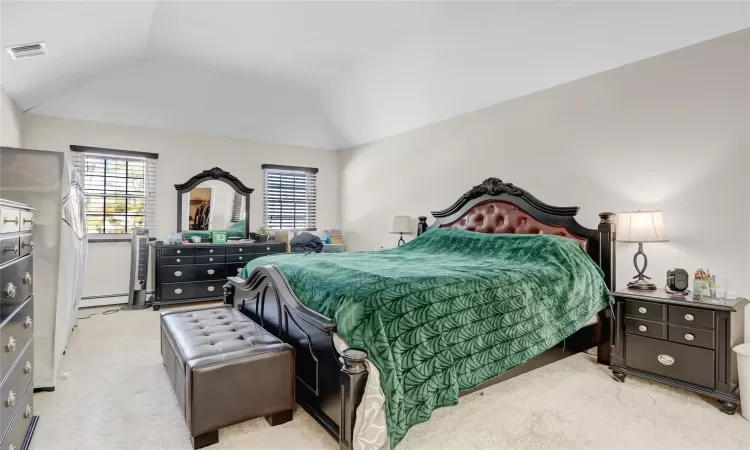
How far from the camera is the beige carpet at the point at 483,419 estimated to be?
78.4 inches

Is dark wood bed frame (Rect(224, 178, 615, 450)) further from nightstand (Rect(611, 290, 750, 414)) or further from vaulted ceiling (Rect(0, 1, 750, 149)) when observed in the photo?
vaulted ceiling (Rect(0, 1, 750, 149))

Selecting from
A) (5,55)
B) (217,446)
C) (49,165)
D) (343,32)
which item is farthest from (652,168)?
(5,55)

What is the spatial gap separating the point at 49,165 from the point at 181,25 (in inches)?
85.9

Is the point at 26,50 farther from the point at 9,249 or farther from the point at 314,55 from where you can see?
the point at 314,55

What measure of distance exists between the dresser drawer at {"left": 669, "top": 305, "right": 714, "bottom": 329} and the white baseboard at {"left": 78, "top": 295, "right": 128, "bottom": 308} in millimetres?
6043

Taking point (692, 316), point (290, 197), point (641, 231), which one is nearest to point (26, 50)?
point (290, 197)

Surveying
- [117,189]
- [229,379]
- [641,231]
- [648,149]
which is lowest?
[229,379]

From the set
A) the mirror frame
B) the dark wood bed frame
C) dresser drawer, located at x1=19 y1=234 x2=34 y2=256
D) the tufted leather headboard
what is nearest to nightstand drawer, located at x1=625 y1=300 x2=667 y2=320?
the dark wood bed frame

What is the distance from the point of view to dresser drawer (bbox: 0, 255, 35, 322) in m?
1.49

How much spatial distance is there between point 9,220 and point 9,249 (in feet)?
0.39

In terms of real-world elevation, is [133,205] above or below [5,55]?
below

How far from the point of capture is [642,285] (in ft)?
9.67

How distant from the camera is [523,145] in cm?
402

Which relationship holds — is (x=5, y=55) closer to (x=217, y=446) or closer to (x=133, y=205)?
(x=133, y=205)
